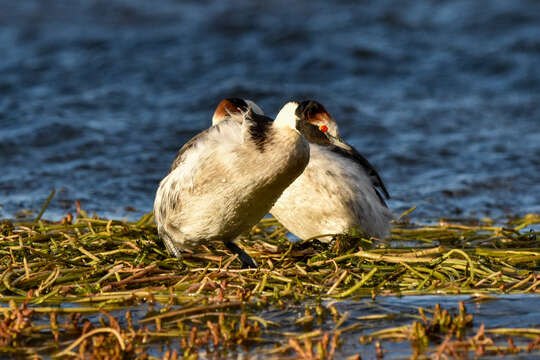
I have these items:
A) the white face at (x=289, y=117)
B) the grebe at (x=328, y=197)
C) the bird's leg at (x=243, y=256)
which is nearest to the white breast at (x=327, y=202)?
the grebe at (x=328, y=197)

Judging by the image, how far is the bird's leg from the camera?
5721 mm

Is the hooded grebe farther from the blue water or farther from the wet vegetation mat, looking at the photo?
the blue water

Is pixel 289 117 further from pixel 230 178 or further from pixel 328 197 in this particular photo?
pixel 328 197

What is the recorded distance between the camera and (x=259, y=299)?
16.1 ft

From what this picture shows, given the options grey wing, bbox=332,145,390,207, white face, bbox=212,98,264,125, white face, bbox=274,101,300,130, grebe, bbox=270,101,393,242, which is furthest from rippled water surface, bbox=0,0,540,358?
white face, bbox=274,101,300,130

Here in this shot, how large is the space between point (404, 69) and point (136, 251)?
11806 millimetres

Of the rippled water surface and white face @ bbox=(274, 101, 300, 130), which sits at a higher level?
the rippled water surface

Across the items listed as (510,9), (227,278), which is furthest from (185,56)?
(227,278)

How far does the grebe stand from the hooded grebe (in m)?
0.69

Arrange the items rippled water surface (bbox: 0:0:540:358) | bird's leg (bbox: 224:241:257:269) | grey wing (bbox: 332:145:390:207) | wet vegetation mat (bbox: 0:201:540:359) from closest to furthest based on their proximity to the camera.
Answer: wet vegetation mat (bbox: 0:201:540:359)
bird's leg (bbox: 224:241:257:269)
grey wing (bbox: 332:145:390:207)
rippled water surface (bbox: 0:0:540:358)

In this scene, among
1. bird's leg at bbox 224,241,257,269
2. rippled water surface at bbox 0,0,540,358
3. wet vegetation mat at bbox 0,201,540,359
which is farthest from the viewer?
rippled water surface at bbox 0,0,540,358

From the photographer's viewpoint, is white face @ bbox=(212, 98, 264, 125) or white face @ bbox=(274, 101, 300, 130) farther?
white face @ bbox=(212, 98, 264, 125)

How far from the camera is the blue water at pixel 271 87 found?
10805 mm

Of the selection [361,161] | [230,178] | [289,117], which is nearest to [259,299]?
[230,178]
